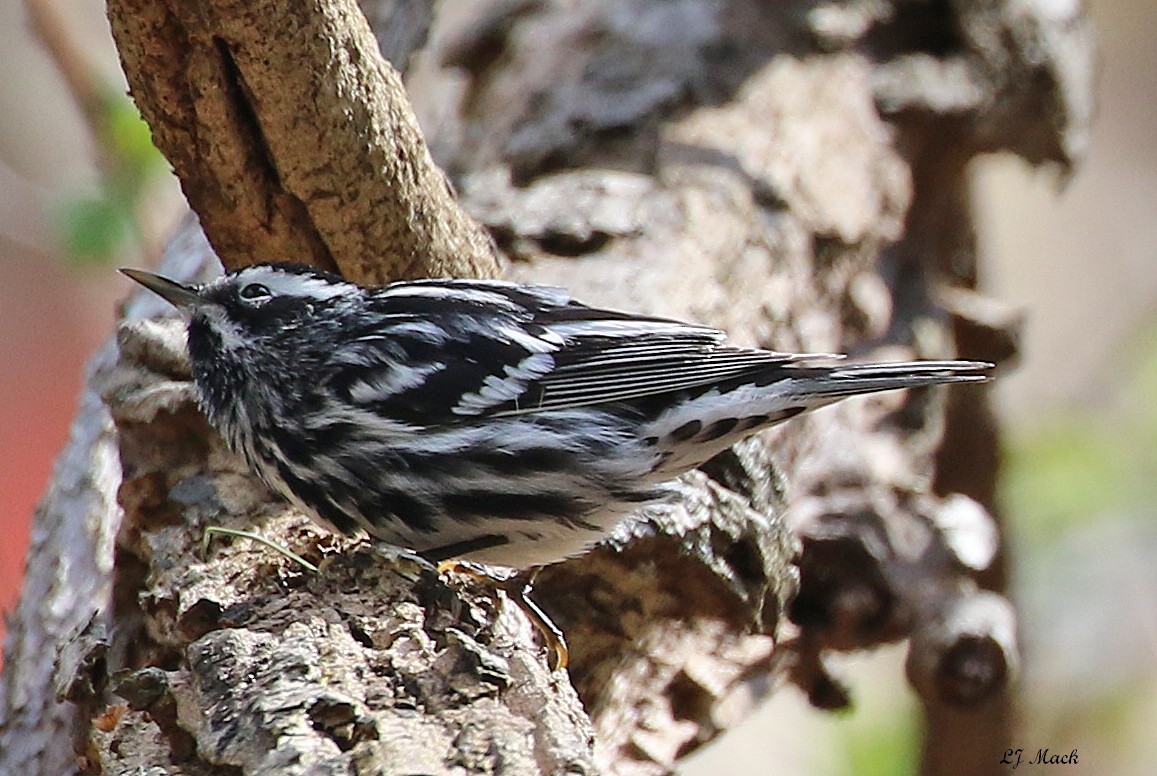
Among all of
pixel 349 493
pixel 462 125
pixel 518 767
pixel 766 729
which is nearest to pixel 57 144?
pixel 462 125

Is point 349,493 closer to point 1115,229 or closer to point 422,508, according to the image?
point 422,508

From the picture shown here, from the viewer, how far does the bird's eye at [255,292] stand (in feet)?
10.7

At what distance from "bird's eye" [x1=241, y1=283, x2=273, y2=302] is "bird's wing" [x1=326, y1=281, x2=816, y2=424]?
0.74 feet

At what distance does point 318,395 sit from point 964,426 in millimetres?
2682

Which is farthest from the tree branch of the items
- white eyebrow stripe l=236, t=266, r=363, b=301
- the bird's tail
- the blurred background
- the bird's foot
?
the blurred background

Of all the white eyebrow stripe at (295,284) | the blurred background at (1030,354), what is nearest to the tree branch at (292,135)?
the white eyebrow stripe at (295,284)

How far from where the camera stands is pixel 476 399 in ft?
10.2

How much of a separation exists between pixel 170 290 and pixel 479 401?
0.80m

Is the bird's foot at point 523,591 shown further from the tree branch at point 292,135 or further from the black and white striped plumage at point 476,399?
the tree branch at point 292,135

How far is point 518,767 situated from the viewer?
2.09 metres

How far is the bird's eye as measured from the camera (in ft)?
10.7

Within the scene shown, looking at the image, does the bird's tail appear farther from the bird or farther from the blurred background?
the blurred background

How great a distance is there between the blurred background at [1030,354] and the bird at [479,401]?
54.6 inches

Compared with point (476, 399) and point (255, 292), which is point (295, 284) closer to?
point (255, 292)
